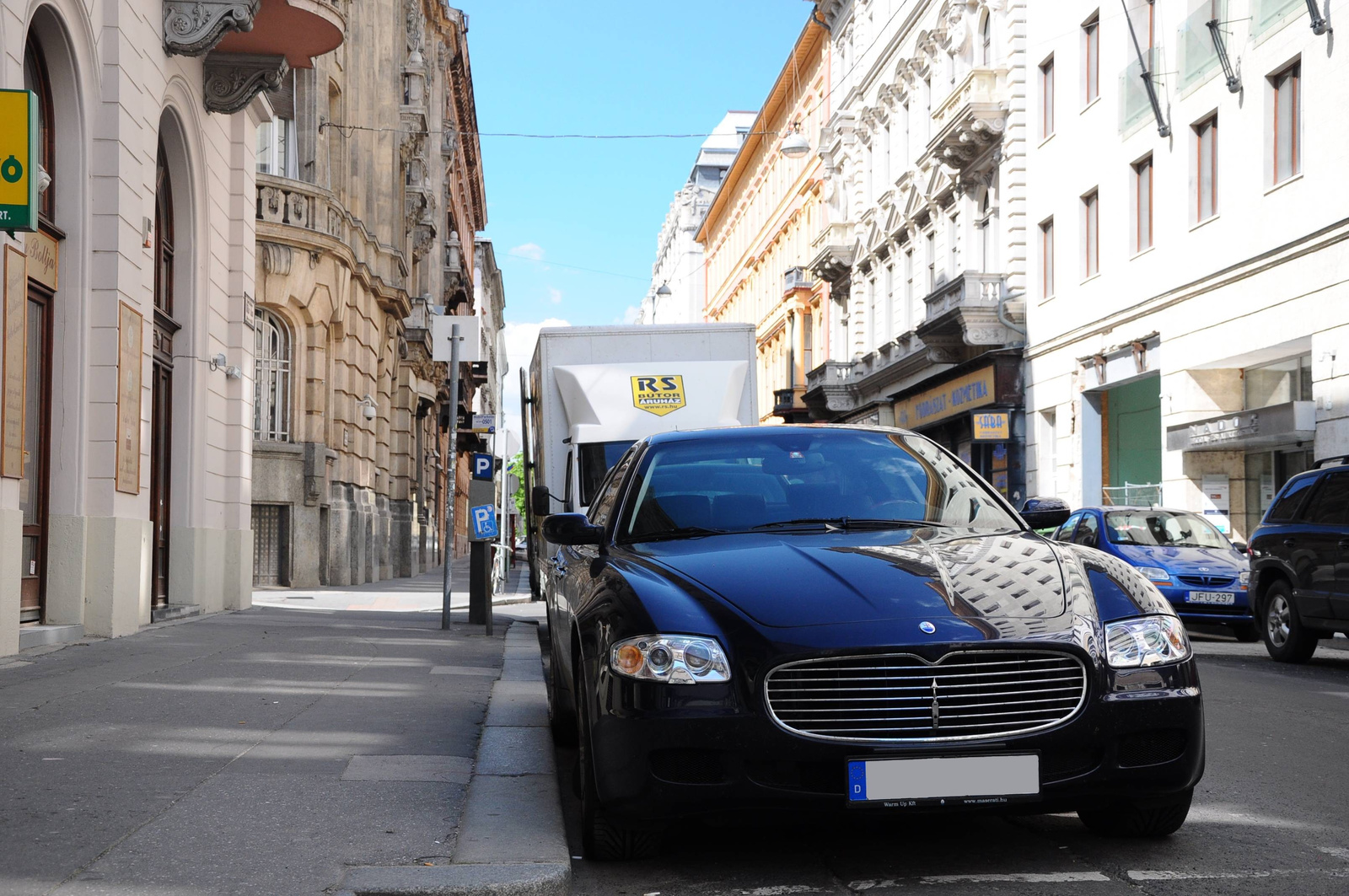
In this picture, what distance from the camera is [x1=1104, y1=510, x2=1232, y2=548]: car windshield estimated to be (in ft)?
55.3

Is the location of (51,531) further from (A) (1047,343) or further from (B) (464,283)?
(B) (464,283)

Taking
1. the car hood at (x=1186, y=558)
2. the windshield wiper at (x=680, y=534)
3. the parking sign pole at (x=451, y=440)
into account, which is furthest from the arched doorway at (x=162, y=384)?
the windshield wiper at (x=680, y=534)

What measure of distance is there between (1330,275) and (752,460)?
15.6 meters

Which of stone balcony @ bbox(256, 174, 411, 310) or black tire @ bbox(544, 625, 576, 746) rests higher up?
stone balcony @ bbox(256, 174, 411, 310)

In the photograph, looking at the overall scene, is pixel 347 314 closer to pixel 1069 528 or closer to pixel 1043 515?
A: pixel 1069 528

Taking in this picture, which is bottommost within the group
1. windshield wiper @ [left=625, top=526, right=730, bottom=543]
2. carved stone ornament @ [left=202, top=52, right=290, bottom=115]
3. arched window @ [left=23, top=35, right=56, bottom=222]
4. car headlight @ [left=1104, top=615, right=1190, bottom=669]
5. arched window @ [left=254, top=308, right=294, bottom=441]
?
car headlight @ [left=1104, top=615, right=1190, bottom=669]

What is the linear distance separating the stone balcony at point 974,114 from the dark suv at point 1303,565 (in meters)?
20.1

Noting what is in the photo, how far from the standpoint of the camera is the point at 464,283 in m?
59.1

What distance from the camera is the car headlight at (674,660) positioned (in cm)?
454

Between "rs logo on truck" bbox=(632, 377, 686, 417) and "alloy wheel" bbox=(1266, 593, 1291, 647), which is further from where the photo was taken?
"rs logo on truck" bbox=(632, 377, 686, 417)

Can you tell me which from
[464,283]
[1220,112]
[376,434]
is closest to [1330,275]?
[1220,112]

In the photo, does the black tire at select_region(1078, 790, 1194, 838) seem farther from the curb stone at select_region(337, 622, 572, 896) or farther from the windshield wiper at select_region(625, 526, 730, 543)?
the curb stone at select_region(337, 622, 572, 896)

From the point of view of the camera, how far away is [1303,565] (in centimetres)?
1280

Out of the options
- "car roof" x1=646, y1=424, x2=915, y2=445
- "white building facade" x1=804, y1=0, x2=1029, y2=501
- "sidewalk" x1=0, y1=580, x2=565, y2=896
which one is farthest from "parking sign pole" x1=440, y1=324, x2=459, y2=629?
"white building facade" x1=804, y1=0, x2=1029, y2=501
